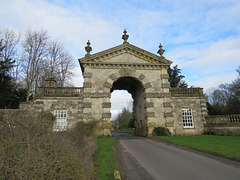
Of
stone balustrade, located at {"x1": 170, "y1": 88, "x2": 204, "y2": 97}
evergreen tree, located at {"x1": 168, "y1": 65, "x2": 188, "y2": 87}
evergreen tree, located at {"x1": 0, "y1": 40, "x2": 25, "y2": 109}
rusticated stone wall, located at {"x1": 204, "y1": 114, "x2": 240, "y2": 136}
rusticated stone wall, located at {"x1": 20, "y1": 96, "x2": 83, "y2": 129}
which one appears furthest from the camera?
evergreen tree, located at {"x1": 168, "y1": 65, "x2": 188, "y2": 87}

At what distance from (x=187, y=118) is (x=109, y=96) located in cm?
1000

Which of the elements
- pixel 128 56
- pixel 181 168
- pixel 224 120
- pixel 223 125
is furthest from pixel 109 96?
pixel 224 120

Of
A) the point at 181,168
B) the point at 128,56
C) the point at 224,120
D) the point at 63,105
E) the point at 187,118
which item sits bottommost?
the point at 181,168

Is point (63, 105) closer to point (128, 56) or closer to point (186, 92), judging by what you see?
point (128, 56)

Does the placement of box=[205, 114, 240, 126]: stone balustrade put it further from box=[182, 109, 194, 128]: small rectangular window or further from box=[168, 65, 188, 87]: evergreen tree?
box=[168, 65, 188, 87]: evergreen tree

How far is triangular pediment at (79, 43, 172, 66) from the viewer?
18250 millimetres

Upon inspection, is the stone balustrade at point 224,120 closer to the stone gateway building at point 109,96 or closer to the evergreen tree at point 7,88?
the stone gateway building at point 109,96

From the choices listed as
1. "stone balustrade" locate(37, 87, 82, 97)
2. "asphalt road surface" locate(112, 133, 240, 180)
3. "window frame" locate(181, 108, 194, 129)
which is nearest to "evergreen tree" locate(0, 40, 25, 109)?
"stone balustrade" locate(37, 87, 82, 97)

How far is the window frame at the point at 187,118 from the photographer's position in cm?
1795

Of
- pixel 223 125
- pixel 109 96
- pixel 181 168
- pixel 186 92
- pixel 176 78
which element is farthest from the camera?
pixel 176 78

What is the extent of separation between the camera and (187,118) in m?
18.1

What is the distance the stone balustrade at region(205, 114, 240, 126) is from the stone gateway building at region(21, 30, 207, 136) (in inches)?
36.2

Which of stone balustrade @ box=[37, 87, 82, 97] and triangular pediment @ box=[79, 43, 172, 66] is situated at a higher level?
triangular pediment @ box=[79, 43, 172, 66]

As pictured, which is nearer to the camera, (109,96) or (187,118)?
(109,96)
